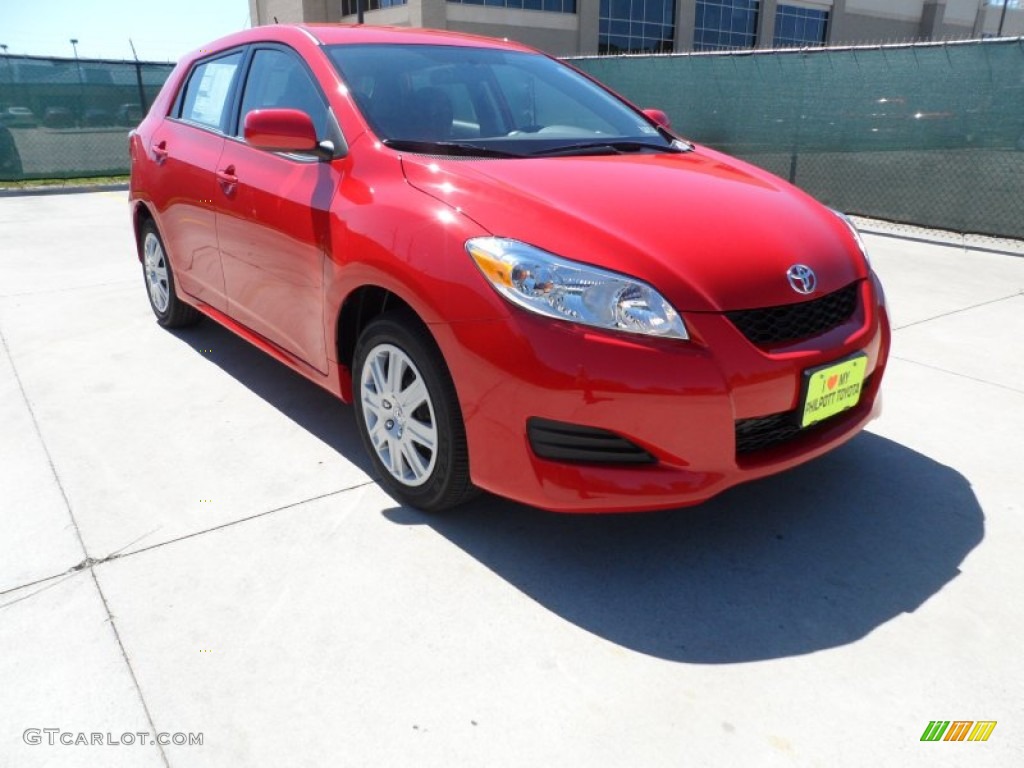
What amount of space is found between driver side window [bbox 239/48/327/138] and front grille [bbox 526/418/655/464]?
5.12ft

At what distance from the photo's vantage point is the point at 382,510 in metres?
2.87

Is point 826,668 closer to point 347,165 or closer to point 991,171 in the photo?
point 347,165

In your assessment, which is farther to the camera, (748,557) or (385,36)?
(385,36)

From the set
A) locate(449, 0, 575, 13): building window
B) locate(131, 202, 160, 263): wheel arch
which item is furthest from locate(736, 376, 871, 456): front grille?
locate(449, 0, 575, 13): building window

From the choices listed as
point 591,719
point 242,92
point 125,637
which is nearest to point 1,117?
point 242,92

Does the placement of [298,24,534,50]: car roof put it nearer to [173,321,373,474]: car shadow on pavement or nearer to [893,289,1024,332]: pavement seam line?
[173,321,373,474]: car shadow on pavement

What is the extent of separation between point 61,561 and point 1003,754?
267 cm

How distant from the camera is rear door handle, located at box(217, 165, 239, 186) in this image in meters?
3.52

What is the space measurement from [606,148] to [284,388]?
1980 millimetres

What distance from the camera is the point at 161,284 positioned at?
15.9 ft

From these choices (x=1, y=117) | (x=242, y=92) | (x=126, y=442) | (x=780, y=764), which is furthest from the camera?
(x=1, y=117)

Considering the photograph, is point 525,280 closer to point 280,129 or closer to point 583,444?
point 583,444

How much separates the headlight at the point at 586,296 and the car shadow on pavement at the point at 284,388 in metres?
1.24

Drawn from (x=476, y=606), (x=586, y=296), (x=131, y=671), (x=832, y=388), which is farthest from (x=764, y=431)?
(x=131, y=671)
